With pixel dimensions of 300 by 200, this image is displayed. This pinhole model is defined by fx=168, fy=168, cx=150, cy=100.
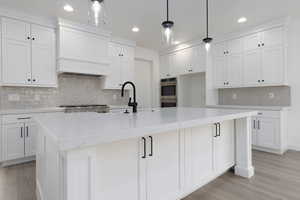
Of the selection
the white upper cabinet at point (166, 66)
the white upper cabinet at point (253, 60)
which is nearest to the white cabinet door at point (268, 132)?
the white upper cabinet at point (253, 60)

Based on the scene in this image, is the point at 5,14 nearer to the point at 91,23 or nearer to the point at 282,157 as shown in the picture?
the point at 91,23

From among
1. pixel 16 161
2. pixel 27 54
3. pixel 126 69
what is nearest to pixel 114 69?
pixel 126 69

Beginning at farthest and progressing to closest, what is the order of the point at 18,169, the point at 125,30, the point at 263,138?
the point at 125,30 < the point at 263,138 < the point at 18,169

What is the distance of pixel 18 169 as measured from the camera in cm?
269

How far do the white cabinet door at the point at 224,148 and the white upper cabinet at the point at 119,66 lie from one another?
2946mm

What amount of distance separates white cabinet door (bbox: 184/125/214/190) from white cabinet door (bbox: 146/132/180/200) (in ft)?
0.48

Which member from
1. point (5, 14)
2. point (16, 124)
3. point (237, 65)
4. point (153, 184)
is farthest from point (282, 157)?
point (5, 14)

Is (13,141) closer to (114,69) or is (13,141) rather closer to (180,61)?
(114,69)

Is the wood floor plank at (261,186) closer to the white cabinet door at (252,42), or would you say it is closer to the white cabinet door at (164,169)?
the white cabinet door at (164,169)

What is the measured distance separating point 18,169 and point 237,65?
482 centimetres

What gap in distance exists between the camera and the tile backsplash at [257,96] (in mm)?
3584

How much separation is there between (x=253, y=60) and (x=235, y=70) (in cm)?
44

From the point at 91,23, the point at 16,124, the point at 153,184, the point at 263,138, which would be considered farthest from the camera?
the point at 91,23

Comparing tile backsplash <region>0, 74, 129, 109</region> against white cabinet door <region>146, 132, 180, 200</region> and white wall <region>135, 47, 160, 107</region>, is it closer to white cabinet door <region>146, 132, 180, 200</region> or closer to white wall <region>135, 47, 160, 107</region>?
white wall <region>135, 47, 160, 107</region>
